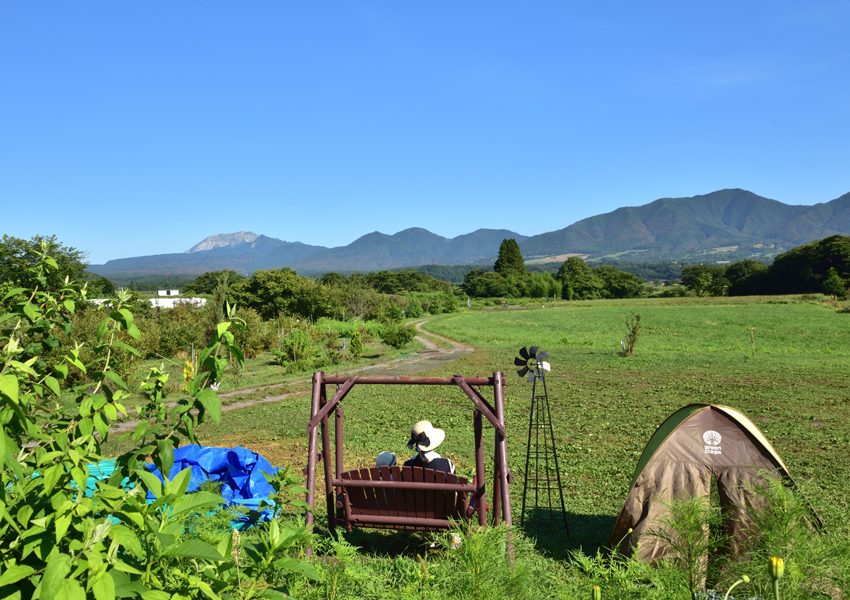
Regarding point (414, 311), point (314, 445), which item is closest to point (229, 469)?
point (314, 445)

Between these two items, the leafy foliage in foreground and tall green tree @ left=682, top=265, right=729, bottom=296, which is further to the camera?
tall green tree @ left=682, top=265, right=729, bottom=296

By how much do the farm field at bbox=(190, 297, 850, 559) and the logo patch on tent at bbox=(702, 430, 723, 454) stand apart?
0.70m

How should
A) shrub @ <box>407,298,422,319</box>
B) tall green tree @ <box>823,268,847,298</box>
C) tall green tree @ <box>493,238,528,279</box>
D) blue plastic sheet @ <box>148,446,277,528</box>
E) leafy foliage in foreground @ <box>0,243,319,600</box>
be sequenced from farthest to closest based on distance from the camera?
tall green tree @ <box>493,238,528,279</box>, tall green tree @ <box>823,268,847,298</box>, shrub @ <box>407,298,422,319</box>, blue plastic sheet @ <box>148,446,277,528</box>, leafy foliage in foreground @ <box>0,243,319,600</box>

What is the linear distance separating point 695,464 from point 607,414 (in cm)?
Result: 710

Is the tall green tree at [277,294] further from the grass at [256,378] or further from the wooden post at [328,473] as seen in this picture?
the wooden post at [328,473]

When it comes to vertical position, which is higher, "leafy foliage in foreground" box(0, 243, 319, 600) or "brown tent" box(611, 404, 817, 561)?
"leafy foliage in foreground" box(0, 243, 319, 600)

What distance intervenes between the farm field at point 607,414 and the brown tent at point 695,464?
0.57 meters

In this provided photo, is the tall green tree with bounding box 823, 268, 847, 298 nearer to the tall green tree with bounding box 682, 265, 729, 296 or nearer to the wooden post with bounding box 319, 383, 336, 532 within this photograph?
the tall green tree with bounding box 682, 265, 729, 296

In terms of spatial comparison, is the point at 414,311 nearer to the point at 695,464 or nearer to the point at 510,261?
the point at 695,464

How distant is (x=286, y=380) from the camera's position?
56.0ft

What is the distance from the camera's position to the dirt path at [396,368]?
43.5ft

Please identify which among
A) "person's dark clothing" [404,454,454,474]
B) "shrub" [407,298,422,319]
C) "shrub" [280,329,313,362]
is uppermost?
"person's dark clothing" [404,454,454,474]

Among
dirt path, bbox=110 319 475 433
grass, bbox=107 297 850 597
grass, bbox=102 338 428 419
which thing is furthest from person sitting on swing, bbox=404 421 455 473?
grass, bbox=102 338 428 419

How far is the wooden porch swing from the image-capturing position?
4270mm
